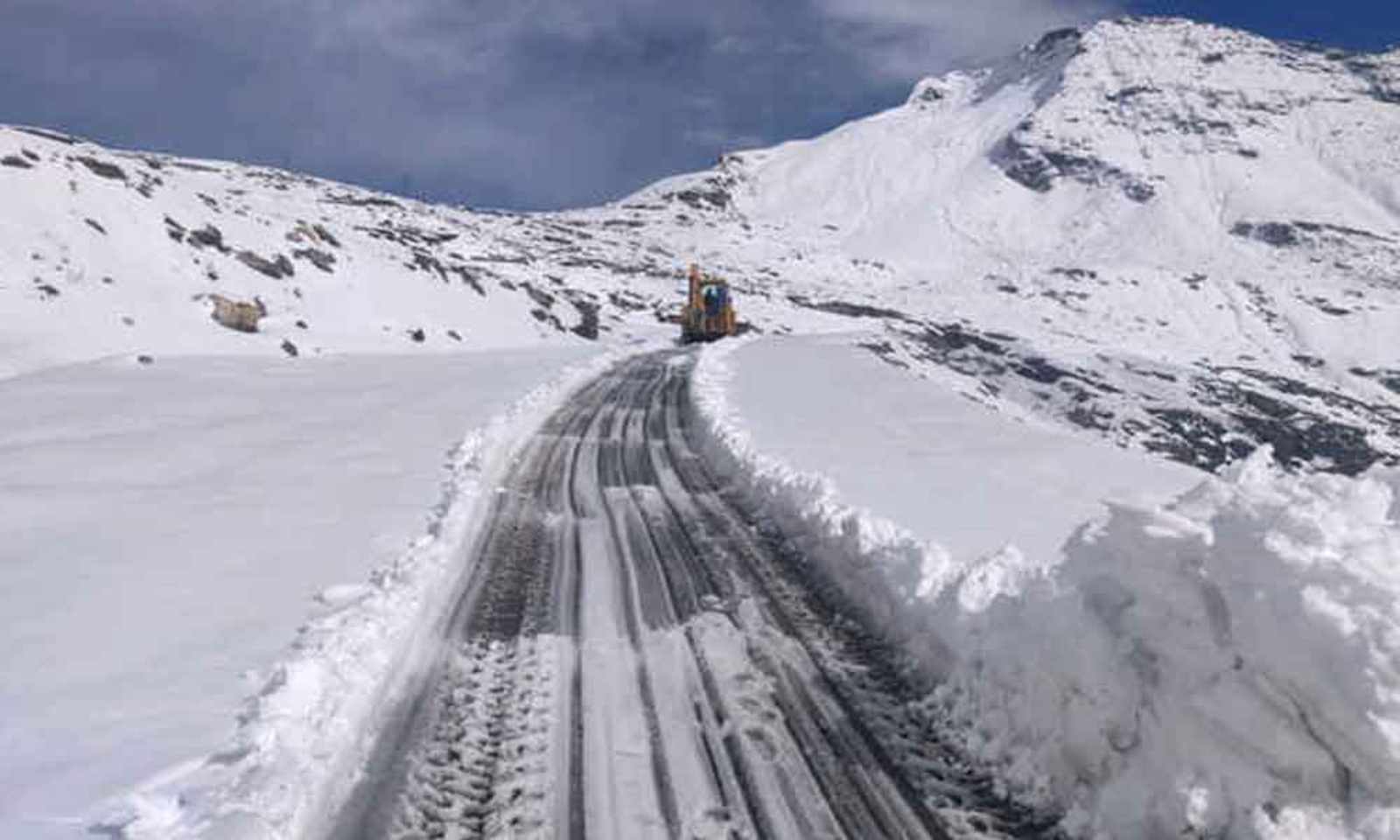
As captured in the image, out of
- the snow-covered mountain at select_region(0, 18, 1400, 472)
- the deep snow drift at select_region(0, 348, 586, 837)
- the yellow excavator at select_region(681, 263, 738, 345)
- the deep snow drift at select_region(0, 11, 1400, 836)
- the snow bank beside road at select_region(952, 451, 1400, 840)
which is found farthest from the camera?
the yellow excavator at select_region(681, 263, 738, 345)

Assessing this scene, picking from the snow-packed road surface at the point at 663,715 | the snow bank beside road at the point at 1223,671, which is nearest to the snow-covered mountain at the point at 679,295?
the snow-packed road surface at the point at 663,715

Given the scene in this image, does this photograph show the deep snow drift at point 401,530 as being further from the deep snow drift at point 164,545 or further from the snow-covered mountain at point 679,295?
the snow-covered mountain at point 679,295

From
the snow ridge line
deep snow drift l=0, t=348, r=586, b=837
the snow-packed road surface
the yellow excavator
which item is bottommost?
the snow-packed road surface

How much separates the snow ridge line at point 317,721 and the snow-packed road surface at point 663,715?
0.20 metres

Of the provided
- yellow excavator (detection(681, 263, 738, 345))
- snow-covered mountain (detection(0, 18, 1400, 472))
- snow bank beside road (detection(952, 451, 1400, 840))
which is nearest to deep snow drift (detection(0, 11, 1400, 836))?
snow bank beside road (detection(952, 451, 1400, 840))

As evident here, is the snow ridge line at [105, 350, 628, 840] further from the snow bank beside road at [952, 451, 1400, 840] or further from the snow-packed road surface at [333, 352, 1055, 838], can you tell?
the snow bank beside road at [952, 451, 1400, 840]

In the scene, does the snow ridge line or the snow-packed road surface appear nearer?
the snow ridge line

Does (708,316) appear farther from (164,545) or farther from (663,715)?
(663,715)

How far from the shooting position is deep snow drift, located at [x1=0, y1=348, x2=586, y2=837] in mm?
6020

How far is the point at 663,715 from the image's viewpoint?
678cm

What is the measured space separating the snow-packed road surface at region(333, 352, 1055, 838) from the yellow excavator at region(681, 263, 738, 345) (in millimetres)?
36343

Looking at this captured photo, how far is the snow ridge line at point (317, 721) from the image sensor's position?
5215mm

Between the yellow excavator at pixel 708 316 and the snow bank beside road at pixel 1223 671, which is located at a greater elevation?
the yellow excavator at pixel 708 316

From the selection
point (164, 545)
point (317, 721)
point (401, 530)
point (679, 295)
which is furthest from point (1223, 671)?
point (679, 295)
